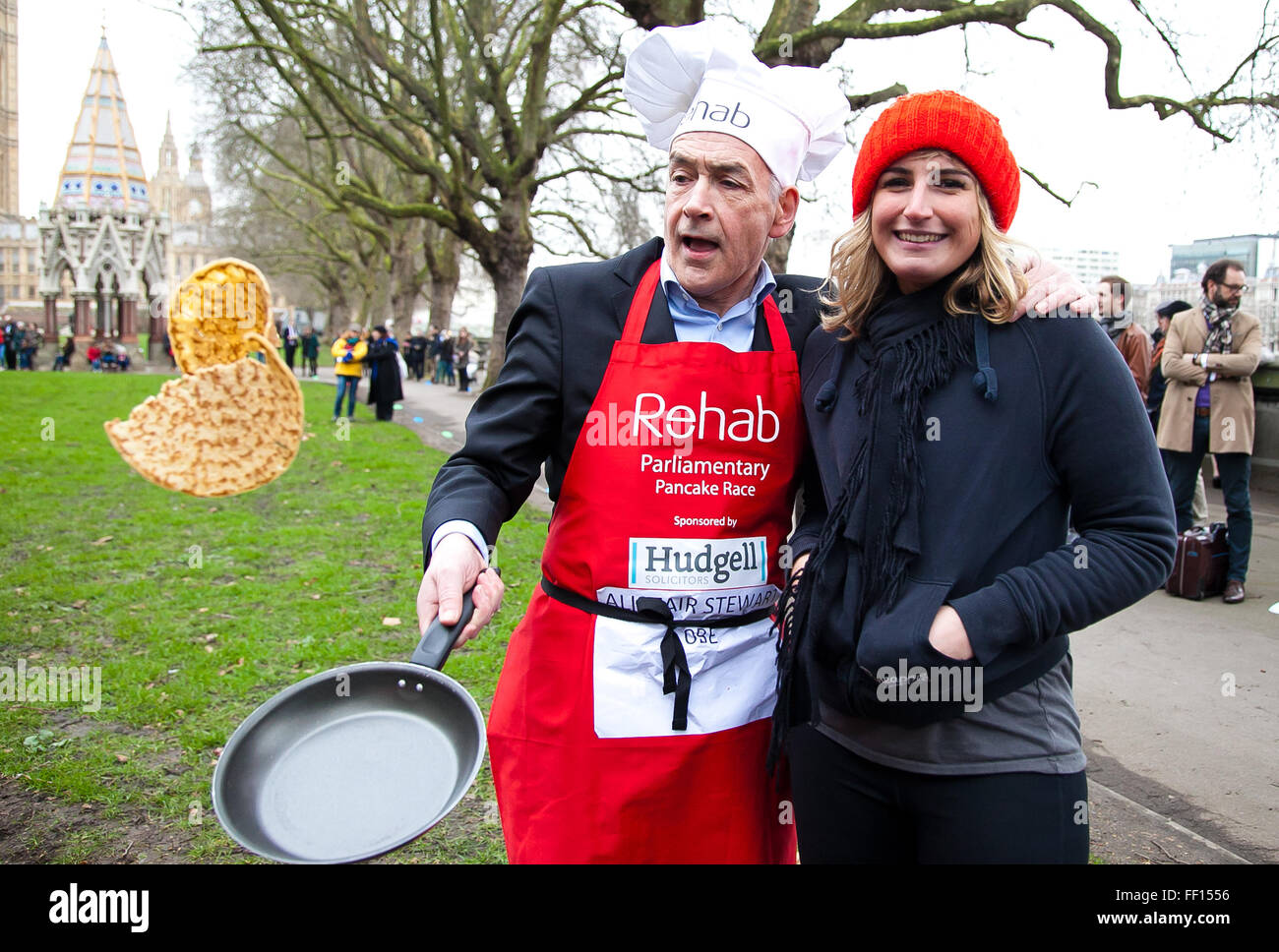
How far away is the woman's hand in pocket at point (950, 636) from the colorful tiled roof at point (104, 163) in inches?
1242

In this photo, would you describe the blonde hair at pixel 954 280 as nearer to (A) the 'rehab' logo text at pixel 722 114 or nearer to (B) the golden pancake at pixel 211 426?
(A) the 'rehab' logo text at pixel 722 114

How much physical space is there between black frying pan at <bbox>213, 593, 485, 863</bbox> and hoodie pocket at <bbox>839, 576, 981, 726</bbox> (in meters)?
0.69

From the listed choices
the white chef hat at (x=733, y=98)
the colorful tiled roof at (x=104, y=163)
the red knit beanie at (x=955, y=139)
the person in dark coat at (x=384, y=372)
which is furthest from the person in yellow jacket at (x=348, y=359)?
the colorful tiled roof at (x=104, y=163)

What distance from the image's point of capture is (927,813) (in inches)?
68.2

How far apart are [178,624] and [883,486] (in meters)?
5.30

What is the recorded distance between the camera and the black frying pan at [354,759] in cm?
155

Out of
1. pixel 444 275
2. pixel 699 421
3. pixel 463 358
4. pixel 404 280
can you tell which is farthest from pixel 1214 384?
pixel 404 280

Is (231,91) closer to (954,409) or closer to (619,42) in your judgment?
(619,42)

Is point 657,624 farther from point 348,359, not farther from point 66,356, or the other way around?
point 66,356

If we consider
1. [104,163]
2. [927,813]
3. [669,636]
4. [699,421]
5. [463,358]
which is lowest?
[927,813]

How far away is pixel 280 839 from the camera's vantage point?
1527mm

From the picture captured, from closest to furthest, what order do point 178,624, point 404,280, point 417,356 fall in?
1. point 178,624
2. point 404,280
3. point 417,356

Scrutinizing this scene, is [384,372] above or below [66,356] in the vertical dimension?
below

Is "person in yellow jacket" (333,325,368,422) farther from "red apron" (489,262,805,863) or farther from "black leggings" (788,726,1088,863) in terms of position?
"black leggings" (788,726,1088,863)
